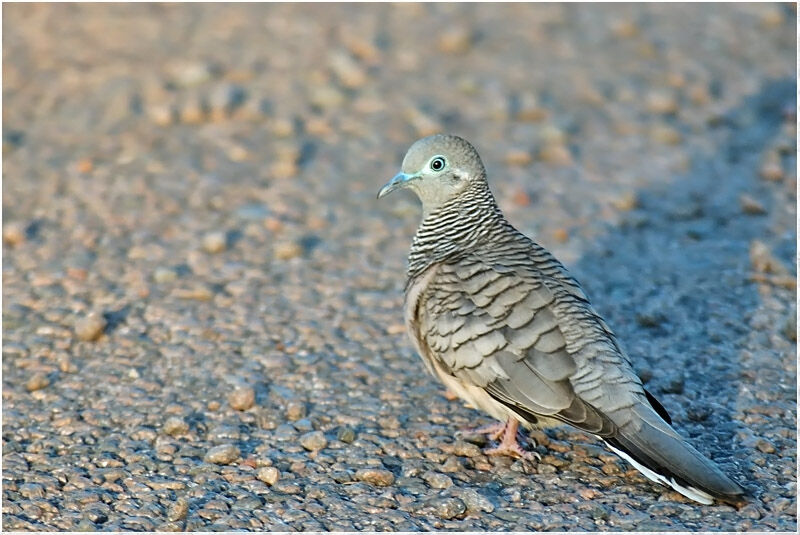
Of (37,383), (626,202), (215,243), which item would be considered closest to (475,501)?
(37,383)

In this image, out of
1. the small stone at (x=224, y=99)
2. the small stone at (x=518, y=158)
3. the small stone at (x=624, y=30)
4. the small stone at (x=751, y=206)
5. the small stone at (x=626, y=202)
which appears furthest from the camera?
the small stone at (x=624, y=30)

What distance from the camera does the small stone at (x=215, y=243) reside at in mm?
7414

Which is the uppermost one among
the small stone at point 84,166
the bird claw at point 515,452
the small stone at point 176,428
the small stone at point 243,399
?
the small stone at point 84,166

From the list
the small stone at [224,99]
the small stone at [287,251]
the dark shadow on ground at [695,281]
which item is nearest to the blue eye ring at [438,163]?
the dark shadow on ground at [695,281]

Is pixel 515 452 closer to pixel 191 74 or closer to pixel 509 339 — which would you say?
pixel 509 339

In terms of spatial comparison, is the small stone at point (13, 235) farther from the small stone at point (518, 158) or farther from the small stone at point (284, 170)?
the small stone at point (518, 158)

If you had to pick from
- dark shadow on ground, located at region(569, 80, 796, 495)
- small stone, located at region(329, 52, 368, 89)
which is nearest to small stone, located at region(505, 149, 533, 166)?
dark shadow on ground, located at region(569, 80, 796, 495)

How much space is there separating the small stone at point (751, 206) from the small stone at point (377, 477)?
13.3 ft

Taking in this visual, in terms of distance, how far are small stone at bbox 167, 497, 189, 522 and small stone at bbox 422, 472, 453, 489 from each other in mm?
1110

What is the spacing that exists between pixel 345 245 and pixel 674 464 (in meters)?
3.52

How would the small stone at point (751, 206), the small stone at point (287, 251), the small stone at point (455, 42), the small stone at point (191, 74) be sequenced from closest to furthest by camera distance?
the small stone at point (287, 251) < the small stone at point (751, 206) < the small stone at point (191, 74) < the small stone at point (455, 42)

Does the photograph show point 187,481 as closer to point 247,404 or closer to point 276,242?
point 247,404

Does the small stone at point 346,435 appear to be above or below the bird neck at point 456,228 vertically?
below

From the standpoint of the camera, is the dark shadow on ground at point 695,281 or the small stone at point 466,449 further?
the dark shadow on ground at point 695,281
